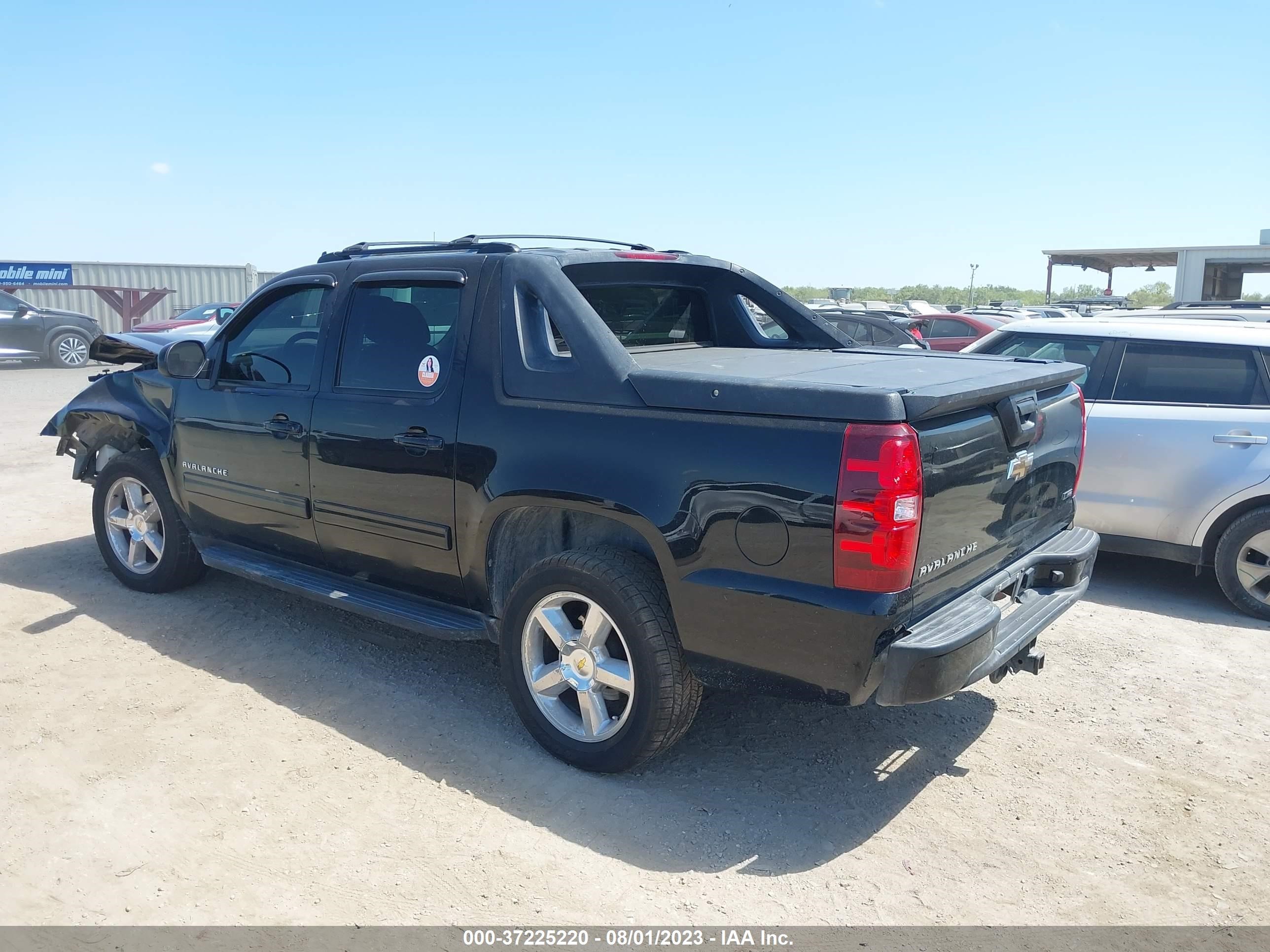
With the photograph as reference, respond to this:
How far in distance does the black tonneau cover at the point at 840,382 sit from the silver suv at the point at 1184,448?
201 centimetres

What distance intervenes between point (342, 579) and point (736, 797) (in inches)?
83.4

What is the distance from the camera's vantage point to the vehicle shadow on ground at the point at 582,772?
3.34m

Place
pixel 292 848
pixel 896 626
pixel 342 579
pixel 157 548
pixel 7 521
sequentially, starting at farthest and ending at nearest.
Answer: pixel 7 521, pixel 157 548, pixel 342 579, pixel 292 848, pixel 896 626

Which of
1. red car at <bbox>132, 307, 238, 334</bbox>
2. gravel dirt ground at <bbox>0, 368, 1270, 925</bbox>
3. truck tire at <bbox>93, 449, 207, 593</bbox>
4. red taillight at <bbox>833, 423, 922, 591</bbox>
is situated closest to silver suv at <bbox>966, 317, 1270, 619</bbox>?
gravel dirt ground at <bbox>0, 368, 1270, 925</bbox>

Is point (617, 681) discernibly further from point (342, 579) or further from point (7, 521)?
point (7, 521)

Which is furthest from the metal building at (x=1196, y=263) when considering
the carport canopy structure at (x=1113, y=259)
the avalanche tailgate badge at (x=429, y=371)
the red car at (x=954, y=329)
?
the avalanche tailgate badge at (x=429, y=371)

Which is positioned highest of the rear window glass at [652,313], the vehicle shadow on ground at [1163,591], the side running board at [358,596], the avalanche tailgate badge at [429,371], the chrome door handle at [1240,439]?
the rear window glass at [652,313]

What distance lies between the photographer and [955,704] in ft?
14.4

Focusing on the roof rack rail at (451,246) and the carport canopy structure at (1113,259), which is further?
the carport canopy structure at (1113,259)

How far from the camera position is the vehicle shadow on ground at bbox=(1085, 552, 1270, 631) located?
223 inches

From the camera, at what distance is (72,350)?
67.7 ft

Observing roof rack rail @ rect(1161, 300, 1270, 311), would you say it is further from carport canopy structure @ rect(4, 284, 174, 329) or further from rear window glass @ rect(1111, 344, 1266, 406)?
carport canopy structure @ rect(4, 284, 174, 329)

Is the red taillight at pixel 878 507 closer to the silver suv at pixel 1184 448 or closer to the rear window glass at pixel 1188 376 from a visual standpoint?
the silver suv at pixel 1184 448

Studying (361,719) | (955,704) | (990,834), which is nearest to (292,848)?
(361,719)
